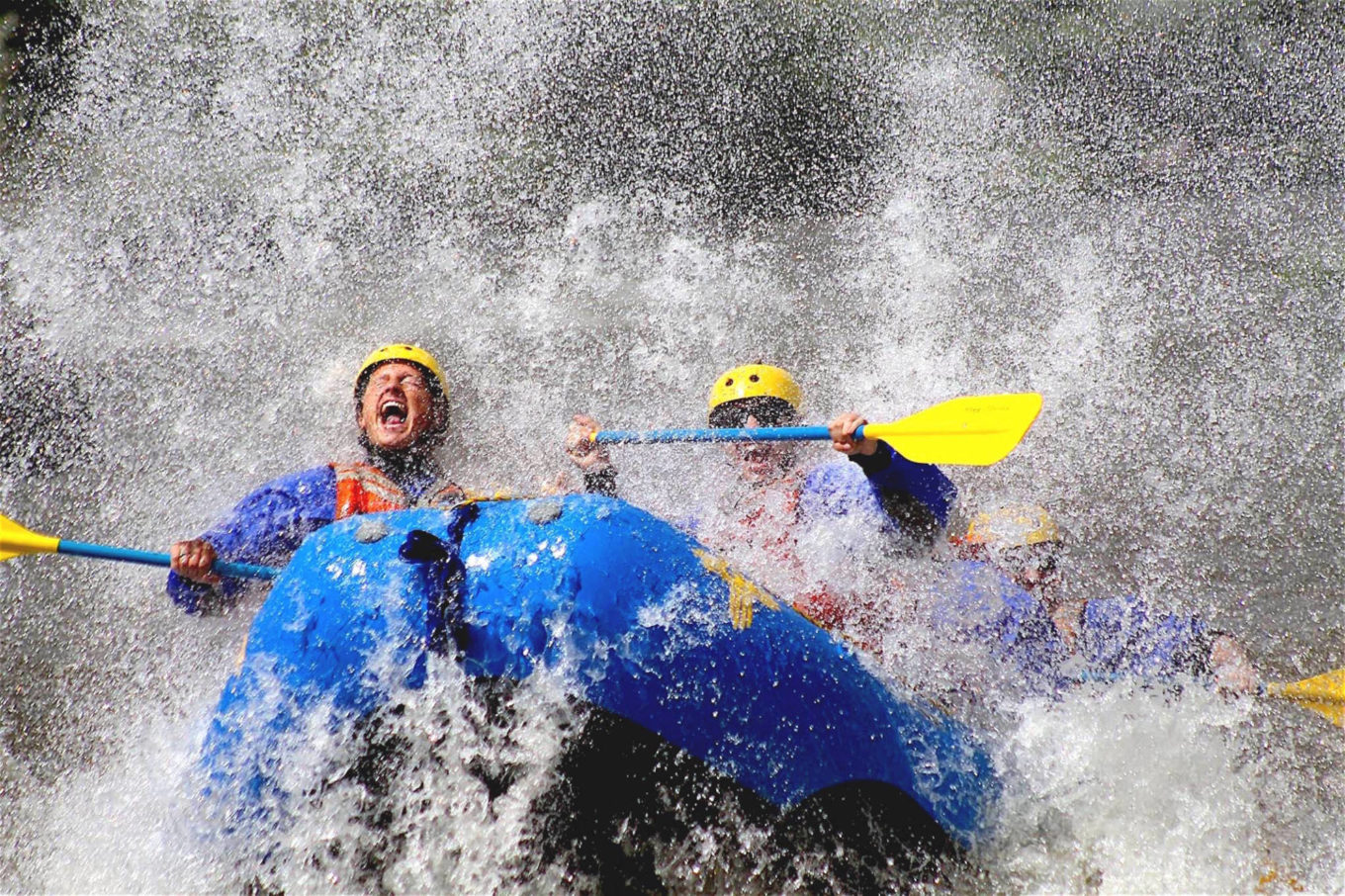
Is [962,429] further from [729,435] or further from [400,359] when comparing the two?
[400,359]

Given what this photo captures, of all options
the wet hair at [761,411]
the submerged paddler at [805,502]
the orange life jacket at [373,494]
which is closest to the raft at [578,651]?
the submerged paddler at [805,502]

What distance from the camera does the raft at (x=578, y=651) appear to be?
180 centimetres

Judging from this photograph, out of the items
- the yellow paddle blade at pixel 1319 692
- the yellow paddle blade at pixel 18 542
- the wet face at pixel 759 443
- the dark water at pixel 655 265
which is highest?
the dark water at pixel 655 265

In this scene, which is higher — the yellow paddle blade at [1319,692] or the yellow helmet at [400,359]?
the yellow helmet at [400,359]

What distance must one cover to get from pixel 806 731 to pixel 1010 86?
16.7 feet

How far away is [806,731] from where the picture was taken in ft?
6.39

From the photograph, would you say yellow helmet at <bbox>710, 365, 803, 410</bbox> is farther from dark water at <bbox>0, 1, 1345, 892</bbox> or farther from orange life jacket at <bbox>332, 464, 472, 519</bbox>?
orange life jacket at <bbox>332, 464, 472, 519</bbox>

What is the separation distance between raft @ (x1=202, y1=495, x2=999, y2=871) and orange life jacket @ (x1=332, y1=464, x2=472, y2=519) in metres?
1.07

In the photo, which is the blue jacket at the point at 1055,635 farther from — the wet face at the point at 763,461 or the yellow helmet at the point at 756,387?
the yellow helmet at the point at 756,387

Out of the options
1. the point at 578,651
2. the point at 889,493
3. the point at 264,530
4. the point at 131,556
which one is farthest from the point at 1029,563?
the point at 131,556

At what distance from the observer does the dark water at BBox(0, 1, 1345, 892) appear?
4.30 meters

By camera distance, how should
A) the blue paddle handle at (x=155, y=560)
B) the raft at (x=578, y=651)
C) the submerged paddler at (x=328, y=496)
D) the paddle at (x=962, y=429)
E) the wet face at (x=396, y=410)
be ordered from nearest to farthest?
the raft at (x=578, y=651)
the paddle at (x=962, y=429)
the blue paddle handle at (x=155, y=560)
the submerged paddler at (x=328, y=496)
the wet face at (x=396, y=410)

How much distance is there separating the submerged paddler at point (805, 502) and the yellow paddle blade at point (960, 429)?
0.31 feet

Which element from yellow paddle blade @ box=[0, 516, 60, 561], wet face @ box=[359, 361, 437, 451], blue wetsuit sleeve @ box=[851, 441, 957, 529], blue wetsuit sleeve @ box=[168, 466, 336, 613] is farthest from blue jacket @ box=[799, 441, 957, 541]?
yellow paddle blade @ box=[0, 516, 60, 561]
